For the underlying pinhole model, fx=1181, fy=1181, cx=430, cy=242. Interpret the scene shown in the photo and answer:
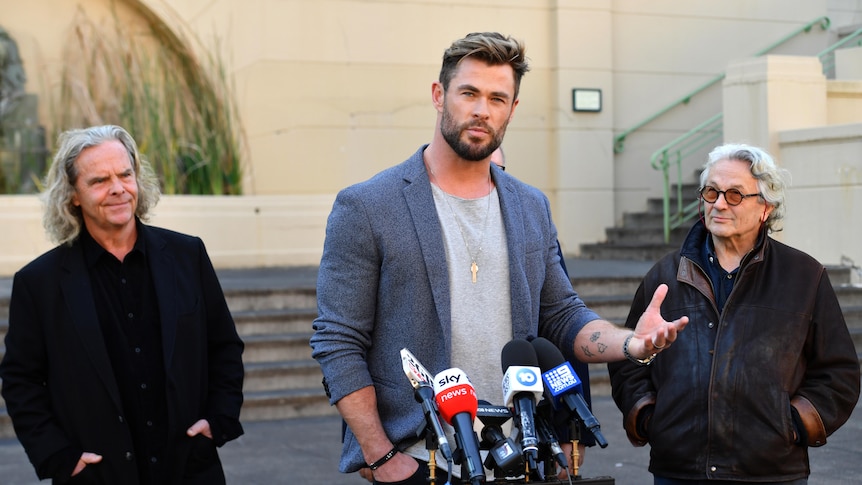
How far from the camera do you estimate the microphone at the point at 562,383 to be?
294cm

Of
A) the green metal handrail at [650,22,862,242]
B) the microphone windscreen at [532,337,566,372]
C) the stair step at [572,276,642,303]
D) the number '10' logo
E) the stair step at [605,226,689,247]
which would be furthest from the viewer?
the stair step at [605,226,689,247]

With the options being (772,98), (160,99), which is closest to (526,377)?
(772,98)

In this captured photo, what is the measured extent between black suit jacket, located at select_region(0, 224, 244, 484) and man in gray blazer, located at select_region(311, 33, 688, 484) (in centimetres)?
67

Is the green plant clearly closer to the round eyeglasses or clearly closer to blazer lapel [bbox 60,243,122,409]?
blazer lapel [bbox 60,243,122,409]

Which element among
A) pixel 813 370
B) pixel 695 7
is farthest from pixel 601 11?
pixel 813 370

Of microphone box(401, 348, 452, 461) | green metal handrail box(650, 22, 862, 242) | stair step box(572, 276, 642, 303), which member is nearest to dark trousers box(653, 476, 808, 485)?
microphone box(401, 348, 452, 461)

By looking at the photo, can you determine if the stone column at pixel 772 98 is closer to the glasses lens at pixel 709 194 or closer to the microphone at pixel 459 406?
the glasses lens at pixel 709 194

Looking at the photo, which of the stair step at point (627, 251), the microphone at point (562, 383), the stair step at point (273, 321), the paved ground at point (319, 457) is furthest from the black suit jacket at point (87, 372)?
the stair step at point (627, 251)

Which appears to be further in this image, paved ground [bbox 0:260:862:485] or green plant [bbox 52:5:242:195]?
green plant [bbox 52:5:242:195]

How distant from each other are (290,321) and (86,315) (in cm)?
587

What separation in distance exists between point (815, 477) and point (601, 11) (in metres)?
8.47

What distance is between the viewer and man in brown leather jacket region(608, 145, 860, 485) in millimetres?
3844

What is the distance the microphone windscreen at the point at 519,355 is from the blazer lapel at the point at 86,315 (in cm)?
137

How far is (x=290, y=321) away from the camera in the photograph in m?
9.59
